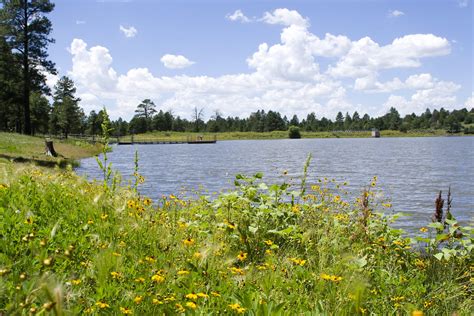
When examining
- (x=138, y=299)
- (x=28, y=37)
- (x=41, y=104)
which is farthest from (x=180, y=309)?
(x=41, y=104)

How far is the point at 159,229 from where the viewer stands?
4914 millimetres

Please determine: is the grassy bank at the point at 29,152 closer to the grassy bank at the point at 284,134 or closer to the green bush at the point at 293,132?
the grassy bank at the point at 284,134

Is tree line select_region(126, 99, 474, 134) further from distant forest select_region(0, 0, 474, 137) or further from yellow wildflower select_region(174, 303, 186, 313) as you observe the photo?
yellow wildflower select_region(174, 303, 186, 313)

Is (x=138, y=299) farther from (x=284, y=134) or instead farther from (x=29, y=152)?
(x=284, y=134)

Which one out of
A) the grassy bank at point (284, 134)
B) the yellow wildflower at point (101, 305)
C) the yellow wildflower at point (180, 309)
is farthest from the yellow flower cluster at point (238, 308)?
the grassy bank at point (284, 134)

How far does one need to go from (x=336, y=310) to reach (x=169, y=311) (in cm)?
132

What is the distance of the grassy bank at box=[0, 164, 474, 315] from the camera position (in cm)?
280

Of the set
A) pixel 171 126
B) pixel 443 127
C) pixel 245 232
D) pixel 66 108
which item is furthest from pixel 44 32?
pixel 443 127

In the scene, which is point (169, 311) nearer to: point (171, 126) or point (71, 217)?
point (71, 217)

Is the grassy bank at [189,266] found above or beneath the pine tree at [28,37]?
beneath

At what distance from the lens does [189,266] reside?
356cm

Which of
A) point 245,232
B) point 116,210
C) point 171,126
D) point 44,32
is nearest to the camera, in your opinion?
point 116,210

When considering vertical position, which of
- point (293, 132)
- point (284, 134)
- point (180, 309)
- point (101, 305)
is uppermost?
point (293, 132)

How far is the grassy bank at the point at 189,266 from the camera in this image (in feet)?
9.18
